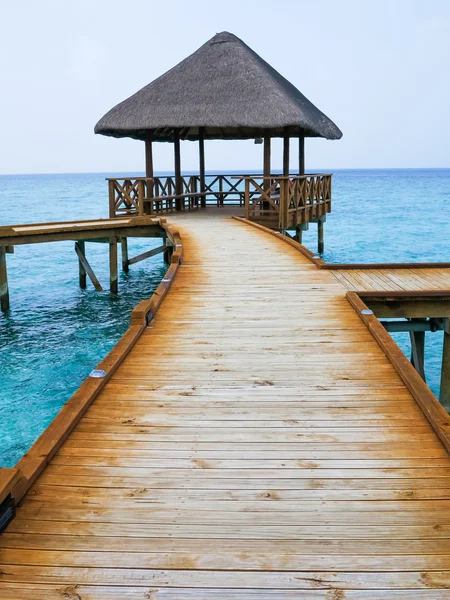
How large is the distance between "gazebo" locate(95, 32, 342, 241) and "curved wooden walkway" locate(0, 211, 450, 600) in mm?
9540

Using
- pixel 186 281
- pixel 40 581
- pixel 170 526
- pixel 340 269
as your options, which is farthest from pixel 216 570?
pixel 340 269

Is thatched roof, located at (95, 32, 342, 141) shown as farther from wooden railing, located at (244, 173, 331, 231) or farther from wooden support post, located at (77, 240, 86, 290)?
wooden support post, located at (77, 240, 86, 290)

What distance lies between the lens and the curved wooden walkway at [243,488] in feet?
6.97

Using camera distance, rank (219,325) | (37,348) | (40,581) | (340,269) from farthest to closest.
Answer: (37,348)
(340,269)
(219,325)
(40,581)

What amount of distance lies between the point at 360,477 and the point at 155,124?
13074mm

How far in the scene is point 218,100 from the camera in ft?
48.7

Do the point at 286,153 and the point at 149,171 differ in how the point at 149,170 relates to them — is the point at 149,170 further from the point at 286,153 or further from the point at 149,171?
the point at 286,153

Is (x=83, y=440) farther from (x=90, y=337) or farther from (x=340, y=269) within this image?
(x=90, y=337)

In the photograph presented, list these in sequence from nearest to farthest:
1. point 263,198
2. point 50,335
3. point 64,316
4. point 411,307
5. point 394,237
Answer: point 411,307 < point 50,335 < point 64,316 < point 263,198 < point 394,237

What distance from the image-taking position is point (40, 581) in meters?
2.10

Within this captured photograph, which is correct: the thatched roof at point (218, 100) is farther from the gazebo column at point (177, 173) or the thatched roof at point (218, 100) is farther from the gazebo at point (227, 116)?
the gazebo column at point (177, 173)

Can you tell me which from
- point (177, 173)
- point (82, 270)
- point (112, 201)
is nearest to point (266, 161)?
point (177, 173)

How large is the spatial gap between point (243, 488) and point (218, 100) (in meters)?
13.5

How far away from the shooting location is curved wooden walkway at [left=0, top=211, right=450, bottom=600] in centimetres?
212
